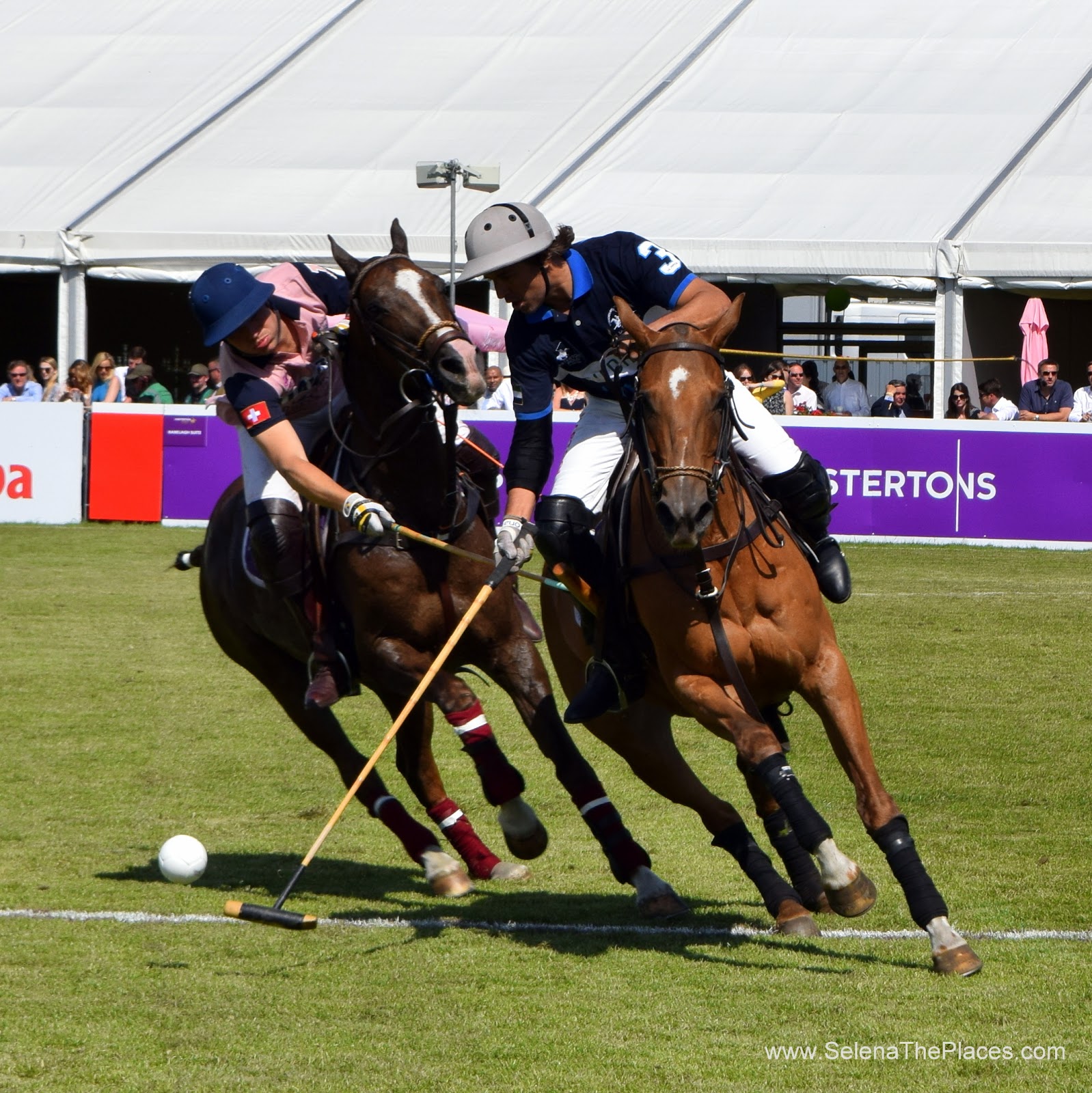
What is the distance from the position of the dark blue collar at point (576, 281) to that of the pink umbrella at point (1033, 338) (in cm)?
1523

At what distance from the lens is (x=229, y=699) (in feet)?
34.8

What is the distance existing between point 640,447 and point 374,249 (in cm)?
1695

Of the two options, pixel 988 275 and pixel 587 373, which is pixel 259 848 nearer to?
pixel 587 373

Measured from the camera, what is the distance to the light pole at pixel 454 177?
1988 cm

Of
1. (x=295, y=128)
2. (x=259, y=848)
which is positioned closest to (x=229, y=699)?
(x=259, y=848)

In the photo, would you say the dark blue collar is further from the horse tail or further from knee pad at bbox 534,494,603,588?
the horse tail

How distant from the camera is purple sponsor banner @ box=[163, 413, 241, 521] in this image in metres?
19.6

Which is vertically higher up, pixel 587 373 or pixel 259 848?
pixel 587 373

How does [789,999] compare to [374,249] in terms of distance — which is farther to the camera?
[374,249]

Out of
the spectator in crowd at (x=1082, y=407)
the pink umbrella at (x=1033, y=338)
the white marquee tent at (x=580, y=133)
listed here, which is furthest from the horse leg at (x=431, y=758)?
the pink umbrella at (x=1033, y=338)

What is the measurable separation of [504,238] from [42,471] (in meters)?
15.2

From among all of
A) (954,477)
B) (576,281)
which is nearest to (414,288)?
(576,281)

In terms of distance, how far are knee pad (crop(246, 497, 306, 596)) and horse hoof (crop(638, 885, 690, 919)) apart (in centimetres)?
183

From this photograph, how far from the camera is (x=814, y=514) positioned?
6.06m
